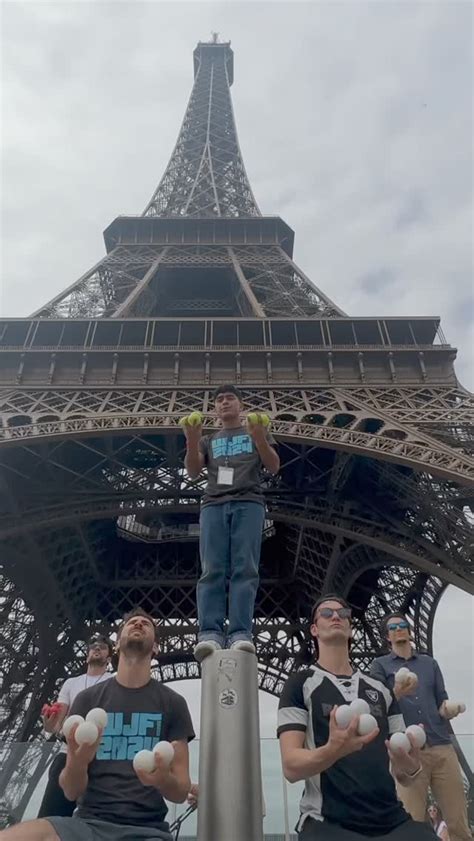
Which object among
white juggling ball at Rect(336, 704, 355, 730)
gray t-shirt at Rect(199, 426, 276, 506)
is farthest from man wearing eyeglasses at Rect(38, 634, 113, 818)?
white juggling ball at Rect(336, 704, 355, 730)

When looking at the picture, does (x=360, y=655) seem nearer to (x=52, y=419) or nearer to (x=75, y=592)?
(x=75, y=592)

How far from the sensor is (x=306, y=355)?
17188 mm

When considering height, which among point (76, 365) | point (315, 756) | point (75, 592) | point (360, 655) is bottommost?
point (315, 756)

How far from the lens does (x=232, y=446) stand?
457 centimetres

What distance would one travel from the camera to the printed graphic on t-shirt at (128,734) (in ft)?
9.21

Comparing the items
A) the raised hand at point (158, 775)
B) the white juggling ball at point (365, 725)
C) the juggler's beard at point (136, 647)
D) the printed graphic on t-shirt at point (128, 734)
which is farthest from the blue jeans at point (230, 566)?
the white juggling ball at point (365, 725)

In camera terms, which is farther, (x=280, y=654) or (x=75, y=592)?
(x=280, y=654)

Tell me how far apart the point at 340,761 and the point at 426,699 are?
1.80m

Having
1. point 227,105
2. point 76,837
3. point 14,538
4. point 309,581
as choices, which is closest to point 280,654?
point 309,581

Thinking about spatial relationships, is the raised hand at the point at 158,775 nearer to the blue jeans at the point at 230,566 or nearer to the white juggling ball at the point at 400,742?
the white juggling ball at the point at 400,742

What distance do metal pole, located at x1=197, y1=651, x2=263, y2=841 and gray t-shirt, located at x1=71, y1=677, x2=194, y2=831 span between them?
0.72ft

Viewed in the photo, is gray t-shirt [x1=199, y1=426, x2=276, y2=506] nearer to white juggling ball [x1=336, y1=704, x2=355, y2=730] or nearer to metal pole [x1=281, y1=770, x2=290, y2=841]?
white juggling ball [x1=336, y1=704, x2=355, y2=730]

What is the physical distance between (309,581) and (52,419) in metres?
13.1

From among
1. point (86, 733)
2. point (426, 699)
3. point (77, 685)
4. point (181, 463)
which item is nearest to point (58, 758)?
point (77, 685)
